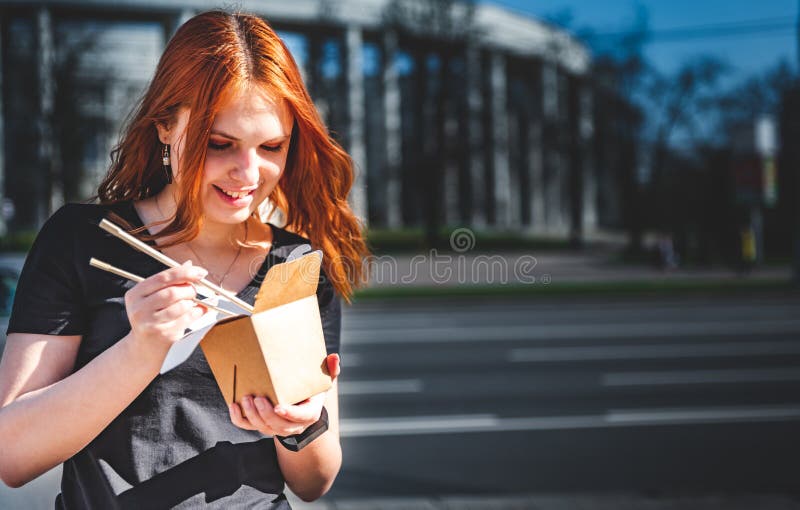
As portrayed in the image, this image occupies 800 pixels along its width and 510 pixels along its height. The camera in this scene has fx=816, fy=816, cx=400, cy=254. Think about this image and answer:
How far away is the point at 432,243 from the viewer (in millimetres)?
35688

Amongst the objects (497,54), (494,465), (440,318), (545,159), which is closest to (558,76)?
(545,159)

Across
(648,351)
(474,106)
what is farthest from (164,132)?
(474,106)

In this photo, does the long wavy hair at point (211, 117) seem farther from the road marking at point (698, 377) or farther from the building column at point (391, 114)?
the building column at point (391, 114)

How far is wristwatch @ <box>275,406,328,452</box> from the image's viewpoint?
143 cm

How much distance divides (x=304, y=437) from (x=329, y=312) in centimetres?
31

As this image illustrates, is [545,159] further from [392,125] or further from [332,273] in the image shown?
[332,273]

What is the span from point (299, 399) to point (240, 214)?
373 millimetres

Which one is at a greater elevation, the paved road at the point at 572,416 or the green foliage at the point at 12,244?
the green foliage at the point at 12,244

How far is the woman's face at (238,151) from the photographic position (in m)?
1.43

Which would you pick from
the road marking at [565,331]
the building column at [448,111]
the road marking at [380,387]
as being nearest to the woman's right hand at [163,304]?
the road marking at [380,387]

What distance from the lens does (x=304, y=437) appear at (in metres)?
1.43

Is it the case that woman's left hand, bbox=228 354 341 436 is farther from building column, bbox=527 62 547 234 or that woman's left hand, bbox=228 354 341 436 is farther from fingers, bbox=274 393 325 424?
building column, bbox=527 62 547 234

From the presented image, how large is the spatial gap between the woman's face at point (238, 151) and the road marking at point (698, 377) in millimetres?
7987

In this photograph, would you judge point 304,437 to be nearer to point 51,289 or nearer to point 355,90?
point 51,289
